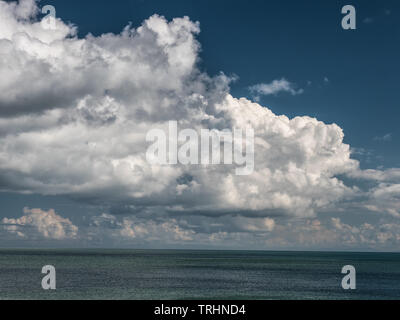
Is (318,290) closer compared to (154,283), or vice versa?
(318,290)
